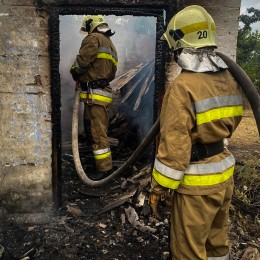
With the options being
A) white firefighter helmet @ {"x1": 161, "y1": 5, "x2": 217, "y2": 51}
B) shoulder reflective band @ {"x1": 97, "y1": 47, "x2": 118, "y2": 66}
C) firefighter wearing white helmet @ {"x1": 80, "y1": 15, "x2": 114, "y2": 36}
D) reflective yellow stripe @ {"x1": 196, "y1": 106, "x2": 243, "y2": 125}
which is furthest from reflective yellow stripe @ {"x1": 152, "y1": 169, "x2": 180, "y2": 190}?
firefighter wearing white helmet @ {"x1": 80, "y1": 15, "x2": 114, "y2": 36}

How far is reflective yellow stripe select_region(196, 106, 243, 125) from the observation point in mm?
2715

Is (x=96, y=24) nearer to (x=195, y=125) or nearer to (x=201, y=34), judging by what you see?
(x=201, y=34)

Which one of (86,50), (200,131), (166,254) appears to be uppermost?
(86,50)

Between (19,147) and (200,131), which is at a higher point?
(200,131)

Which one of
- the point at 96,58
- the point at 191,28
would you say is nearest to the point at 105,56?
the point at 96,58

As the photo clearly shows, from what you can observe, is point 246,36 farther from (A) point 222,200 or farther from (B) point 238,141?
(A) point 222,200

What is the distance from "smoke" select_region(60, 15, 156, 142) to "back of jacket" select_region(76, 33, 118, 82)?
164 cm

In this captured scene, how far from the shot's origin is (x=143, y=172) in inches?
231

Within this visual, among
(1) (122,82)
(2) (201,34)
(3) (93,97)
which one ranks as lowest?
(3) (93,97)

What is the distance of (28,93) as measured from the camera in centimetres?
421

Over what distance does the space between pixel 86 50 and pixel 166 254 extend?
339cm

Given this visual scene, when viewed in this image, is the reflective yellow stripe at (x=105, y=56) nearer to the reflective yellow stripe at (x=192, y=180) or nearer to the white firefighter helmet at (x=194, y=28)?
the white firefighter helmet at (x=194, y=28)

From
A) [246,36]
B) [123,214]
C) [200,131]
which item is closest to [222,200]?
[200,131]

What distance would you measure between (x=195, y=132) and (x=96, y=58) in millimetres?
3589
